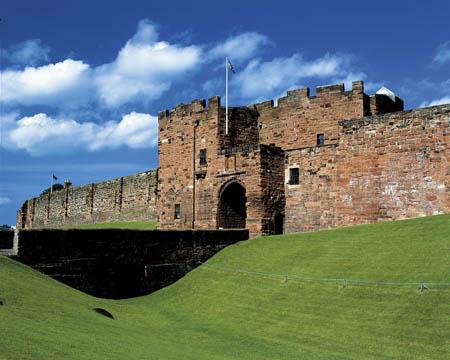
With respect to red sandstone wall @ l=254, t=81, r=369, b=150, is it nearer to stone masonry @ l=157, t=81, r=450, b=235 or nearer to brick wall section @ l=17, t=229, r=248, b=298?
stone masonry @ l=157, t=81, r=450, b=235

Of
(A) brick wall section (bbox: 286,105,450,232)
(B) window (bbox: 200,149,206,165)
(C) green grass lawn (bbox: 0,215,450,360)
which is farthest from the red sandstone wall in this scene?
(C) green grass lawn (bbox: 0,215,450,360)

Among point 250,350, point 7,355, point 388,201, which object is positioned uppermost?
point 388,201

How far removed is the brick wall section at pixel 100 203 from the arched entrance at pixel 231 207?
15253 millimetres

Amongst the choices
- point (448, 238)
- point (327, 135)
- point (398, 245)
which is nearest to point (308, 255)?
point (398, 245)

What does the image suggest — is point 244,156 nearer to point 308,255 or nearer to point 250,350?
point 308,255

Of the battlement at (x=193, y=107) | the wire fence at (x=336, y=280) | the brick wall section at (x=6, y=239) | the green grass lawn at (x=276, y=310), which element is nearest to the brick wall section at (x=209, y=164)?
the battlement at (x=193, y=107)

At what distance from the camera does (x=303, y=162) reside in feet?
91.9

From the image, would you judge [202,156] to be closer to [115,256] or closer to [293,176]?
[293,176]

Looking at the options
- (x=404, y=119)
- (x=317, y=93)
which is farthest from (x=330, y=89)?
(x=404, y=119)

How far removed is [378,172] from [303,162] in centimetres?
472

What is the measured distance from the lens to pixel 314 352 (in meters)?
11.9

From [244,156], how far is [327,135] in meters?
6.04

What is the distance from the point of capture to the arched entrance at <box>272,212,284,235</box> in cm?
2821

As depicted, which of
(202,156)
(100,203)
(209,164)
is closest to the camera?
(209,164)
